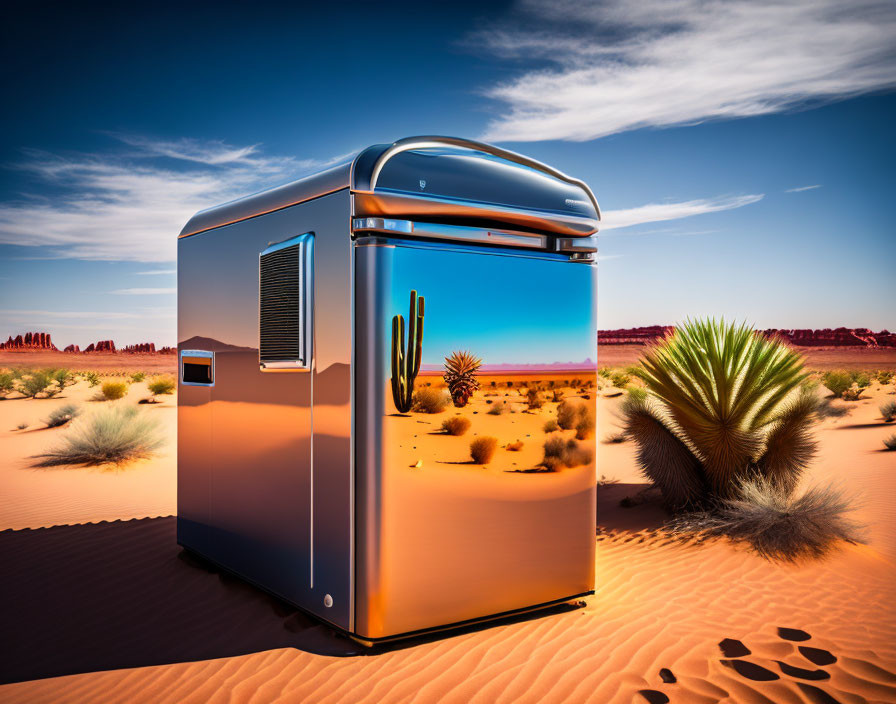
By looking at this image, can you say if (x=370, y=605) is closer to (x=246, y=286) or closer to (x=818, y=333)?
(x=246, y=286)

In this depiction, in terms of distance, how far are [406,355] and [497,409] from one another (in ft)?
2.23

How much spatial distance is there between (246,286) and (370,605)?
231 cm

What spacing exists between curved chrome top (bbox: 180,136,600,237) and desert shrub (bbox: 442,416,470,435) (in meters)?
1.13

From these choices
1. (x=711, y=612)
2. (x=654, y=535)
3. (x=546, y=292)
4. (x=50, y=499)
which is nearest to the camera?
(x=546, y=292)

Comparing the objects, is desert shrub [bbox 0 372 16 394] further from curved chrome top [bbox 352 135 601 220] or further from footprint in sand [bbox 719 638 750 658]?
footprint in sand [bbox 719 638 750 658]

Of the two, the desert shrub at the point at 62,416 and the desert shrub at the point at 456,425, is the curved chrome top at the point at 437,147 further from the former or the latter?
the desert shrub at the point at 62,416

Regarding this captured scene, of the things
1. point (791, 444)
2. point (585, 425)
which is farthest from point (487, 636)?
point (791, 444)

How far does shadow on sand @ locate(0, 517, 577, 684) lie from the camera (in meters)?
3.80

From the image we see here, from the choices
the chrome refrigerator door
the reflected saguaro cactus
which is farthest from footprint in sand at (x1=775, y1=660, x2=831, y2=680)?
the reflected saguaro cactus

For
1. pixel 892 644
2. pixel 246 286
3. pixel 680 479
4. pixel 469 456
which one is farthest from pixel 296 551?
pixel 680 479

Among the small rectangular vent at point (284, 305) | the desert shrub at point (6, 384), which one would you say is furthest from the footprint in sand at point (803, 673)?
the desert shrub at point (6, 384)

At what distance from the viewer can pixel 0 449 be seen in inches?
563

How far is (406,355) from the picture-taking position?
11.8 ft

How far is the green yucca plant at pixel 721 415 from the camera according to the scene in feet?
21.9
